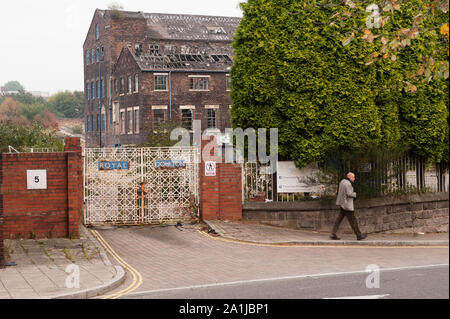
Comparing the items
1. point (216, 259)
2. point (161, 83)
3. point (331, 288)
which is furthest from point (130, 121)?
point (331, 288)

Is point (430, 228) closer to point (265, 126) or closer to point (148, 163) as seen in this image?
point (265, 126)

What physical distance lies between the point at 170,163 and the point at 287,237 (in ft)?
13.0

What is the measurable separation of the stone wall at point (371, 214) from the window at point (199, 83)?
3663 centimetres

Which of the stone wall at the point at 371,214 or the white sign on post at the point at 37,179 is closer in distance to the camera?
the white sign on post at the point at 37,179

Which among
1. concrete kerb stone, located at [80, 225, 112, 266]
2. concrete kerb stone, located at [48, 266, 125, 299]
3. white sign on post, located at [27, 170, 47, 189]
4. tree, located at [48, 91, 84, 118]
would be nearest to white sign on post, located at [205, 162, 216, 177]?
concrete kerb stone, located at [80, 225, 112, 266]

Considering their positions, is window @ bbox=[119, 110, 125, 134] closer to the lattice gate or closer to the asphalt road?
the lattice gate

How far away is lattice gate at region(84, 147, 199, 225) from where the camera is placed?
1742cm

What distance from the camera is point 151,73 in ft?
179

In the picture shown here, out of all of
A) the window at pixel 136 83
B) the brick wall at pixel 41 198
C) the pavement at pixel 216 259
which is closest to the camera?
the pavement at pixel 216 259

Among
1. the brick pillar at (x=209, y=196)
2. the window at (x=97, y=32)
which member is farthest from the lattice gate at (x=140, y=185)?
the window at (x=97, y=32)

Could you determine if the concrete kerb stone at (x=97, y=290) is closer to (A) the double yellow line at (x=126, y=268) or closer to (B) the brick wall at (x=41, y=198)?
(A) the double yellow line at (x=126, y=268)

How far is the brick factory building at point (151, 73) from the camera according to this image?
54.4 meters

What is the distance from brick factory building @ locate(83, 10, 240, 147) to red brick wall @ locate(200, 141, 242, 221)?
2865 cm
